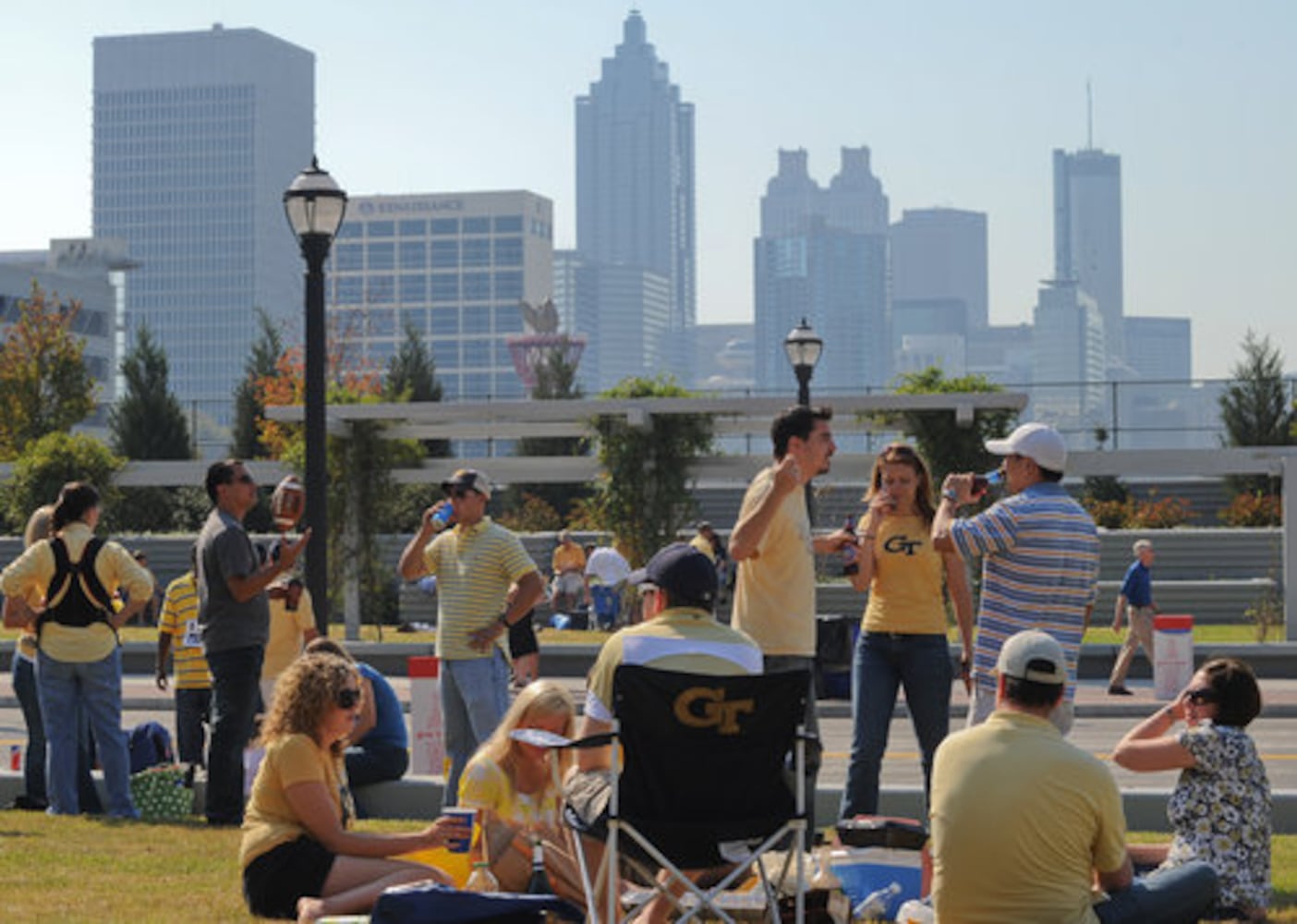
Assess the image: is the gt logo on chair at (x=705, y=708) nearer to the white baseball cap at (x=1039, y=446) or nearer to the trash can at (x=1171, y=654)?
the white baseball cap at (x=1039, y=446)

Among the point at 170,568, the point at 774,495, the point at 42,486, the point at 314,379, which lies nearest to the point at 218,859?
the point at 774,495

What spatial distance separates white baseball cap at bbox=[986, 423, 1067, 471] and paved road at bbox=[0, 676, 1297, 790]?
5.60 m

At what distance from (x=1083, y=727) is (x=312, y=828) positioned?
41.5ft

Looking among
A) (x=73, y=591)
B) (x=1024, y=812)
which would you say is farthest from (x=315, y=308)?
(x=1024, y=812)

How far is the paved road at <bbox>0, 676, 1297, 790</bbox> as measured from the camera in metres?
15.0

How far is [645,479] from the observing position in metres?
30.8

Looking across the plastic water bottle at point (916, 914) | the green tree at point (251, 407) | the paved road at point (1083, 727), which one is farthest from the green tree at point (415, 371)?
the plastic water bottle at point (916, 914)

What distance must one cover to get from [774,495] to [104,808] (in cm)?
512

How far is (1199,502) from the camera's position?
51219mm

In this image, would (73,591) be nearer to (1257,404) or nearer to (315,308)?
(315,308)

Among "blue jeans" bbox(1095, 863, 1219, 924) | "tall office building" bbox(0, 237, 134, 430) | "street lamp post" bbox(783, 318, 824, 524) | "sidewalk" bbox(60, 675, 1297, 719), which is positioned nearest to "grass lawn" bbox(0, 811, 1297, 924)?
"blue jeans" bbox(1095, 863, 1219, 924)

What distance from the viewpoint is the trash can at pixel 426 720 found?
1333 cm

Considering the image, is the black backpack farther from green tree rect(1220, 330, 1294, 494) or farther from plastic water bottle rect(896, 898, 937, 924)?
green tree rect(1220, 330, 1294, 494)

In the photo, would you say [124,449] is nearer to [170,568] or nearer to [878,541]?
[170,568]
